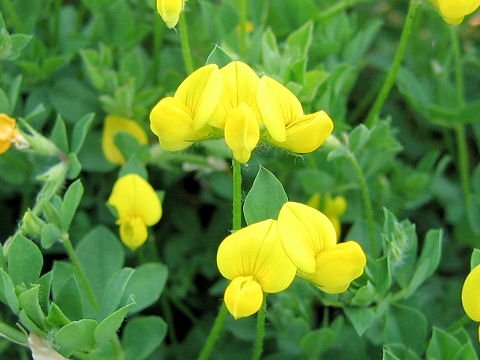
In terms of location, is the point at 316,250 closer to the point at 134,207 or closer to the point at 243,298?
the point at 243,298

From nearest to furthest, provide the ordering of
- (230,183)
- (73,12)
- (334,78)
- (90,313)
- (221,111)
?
(221,111) → (90,313) → (334,78) → (230,183) → (73,12)

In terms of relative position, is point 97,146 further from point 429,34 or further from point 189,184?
point 429,34

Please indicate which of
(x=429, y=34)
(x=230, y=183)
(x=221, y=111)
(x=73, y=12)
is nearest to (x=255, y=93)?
(x=221, y=111)

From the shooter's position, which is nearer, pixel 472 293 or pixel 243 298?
pixel 243 298

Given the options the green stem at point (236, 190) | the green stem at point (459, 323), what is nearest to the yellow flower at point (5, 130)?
the green stem at point (236, 190)

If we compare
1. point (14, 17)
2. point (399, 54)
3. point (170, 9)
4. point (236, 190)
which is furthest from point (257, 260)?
point (14, 17)

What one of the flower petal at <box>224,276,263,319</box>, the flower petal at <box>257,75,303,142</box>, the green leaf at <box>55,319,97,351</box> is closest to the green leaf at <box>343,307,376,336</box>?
the flower petal at <box>224,276,263,319</box>
